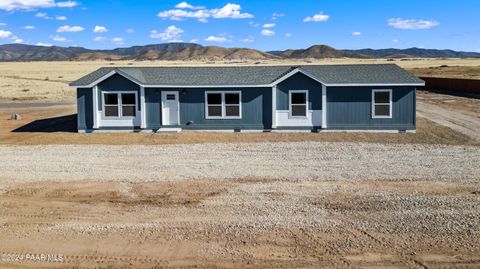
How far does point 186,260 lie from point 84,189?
6.82m

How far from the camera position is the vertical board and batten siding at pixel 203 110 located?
26.7m

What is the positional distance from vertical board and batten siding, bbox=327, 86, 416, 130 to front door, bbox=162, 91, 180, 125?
7.42 metres

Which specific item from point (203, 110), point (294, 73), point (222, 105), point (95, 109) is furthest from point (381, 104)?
point (95, 109)

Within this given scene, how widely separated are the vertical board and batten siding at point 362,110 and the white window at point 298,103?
3.62 ft

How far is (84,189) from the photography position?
1585 centimetres

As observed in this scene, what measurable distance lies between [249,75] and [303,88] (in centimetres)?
310

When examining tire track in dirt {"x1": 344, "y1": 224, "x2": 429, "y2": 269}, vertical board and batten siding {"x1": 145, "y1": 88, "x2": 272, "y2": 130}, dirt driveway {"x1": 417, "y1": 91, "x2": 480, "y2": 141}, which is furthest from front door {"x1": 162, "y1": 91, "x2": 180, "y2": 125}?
tire track in dirt {"x1": 344, "y1": 224, "x2": 429, "y2": 269}

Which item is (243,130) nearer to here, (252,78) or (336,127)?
(252,78)

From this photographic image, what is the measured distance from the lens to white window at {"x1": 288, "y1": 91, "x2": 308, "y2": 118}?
26.5m

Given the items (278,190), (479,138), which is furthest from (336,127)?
(278,190)

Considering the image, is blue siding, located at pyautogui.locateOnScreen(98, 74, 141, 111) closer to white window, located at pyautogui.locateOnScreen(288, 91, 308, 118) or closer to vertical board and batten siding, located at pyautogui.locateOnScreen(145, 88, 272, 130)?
vertical board and batten siding, located at pyautogui.locateOnScreen(145, 88, 272, 130)

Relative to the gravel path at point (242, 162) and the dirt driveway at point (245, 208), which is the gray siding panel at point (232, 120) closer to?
the gravel path at point (242, 162)

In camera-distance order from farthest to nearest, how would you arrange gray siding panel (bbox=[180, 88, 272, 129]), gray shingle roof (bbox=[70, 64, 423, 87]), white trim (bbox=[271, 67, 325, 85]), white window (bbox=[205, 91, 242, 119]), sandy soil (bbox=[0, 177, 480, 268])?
1. white window (bbox=[205, 91, 242, 119])
2. gray siding panel (bbox=[180, 88, 272, 129])
3. gray shingle roof (bbox=[70, 64, 423, 87])
4. white trim (bbox=[271, 67, 325, 85])
5. sandy soil (bbox=[0, 177, 480, 268])

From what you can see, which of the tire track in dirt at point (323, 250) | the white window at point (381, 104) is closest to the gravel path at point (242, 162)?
the white window at point (381, 104)
